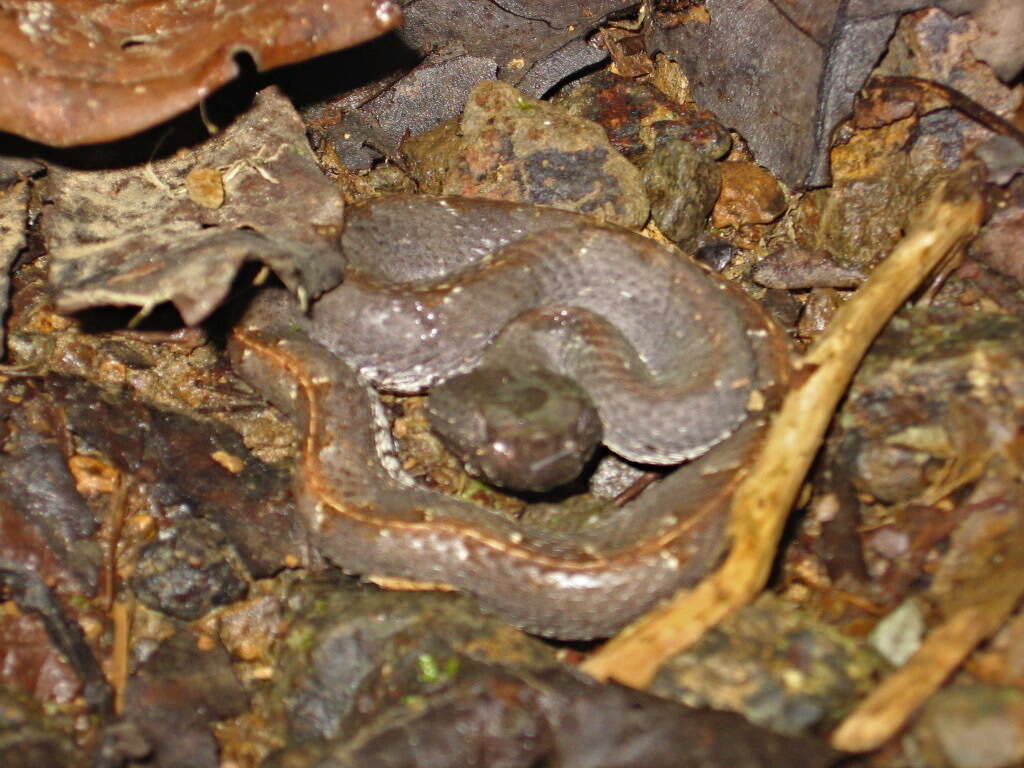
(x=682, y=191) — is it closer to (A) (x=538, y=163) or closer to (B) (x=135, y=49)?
(A) (x=538, y=163)

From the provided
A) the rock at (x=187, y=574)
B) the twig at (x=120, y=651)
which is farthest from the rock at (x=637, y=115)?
the twig at (x=120, y=651)

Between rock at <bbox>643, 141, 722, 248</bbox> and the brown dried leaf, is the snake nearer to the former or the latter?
rock at <bbox>643, 141, 722, 248</bbox>

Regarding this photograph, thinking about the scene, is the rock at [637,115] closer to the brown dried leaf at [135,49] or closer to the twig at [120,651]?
the brown dried leaf at [135,49]

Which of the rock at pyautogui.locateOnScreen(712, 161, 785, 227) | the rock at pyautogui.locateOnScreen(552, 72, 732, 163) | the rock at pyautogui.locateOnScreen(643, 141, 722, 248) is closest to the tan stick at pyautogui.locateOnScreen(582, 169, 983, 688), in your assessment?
the rock at pyautogui.locateOnScreen(712, 161, 785, 227)

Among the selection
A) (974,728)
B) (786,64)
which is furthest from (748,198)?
(974,728)

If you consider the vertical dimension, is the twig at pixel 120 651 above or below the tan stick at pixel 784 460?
below

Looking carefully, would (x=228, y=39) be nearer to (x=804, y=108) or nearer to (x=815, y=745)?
(x=804, y=108)
